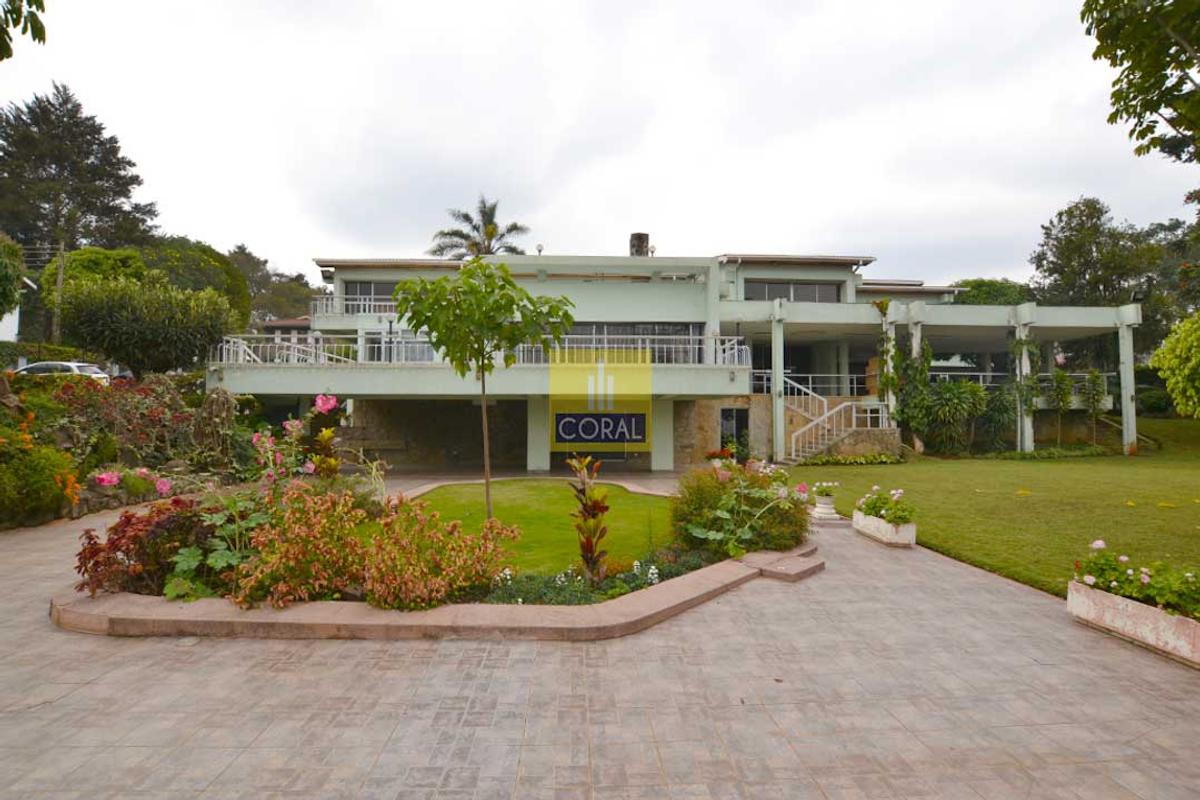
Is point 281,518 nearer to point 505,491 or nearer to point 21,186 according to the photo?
point 505,491

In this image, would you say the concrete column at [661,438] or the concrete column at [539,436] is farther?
the concrete column at [661,438]

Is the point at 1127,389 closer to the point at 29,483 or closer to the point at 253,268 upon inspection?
the point at 29,483

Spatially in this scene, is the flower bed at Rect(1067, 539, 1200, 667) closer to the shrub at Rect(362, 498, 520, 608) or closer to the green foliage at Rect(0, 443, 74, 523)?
the shrub at Rect(362, 498, 520, 608)

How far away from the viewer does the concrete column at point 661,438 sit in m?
18.1

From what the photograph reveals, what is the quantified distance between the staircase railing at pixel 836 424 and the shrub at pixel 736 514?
12.9m

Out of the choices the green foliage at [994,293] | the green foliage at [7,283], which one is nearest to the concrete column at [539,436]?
the green foliage at [7,283]

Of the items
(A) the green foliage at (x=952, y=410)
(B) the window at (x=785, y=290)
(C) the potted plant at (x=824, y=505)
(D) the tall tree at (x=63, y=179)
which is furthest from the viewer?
(D) the tall tree at (x=63, y=179)

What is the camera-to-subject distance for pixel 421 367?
15477 millimetres

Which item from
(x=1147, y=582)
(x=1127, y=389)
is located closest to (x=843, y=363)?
(x=1127, y=389)

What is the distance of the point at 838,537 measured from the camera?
8.80 meters

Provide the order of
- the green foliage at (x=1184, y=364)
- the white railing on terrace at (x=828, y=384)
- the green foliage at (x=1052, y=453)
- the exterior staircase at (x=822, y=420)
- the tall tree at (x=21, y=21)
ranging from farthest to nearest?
the white railing on terrace at (x=828, y=384)
the green foliage at (x=1052, y=453)
the exterior staircase at (x=822, y=420)
the green foliage at (x=1184, y=364)
the tall tree at (x=21, y=21)

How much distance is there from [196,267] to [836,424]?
3409cm

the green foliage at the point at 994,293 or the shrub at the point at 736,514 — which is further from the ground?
the green foliage at the point at 994,293

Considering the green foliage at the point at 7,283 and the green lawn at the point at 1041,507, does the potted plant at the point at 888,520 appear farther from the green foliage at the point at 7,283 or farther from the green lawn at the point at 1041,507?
the green foliage at the point at 7,283
